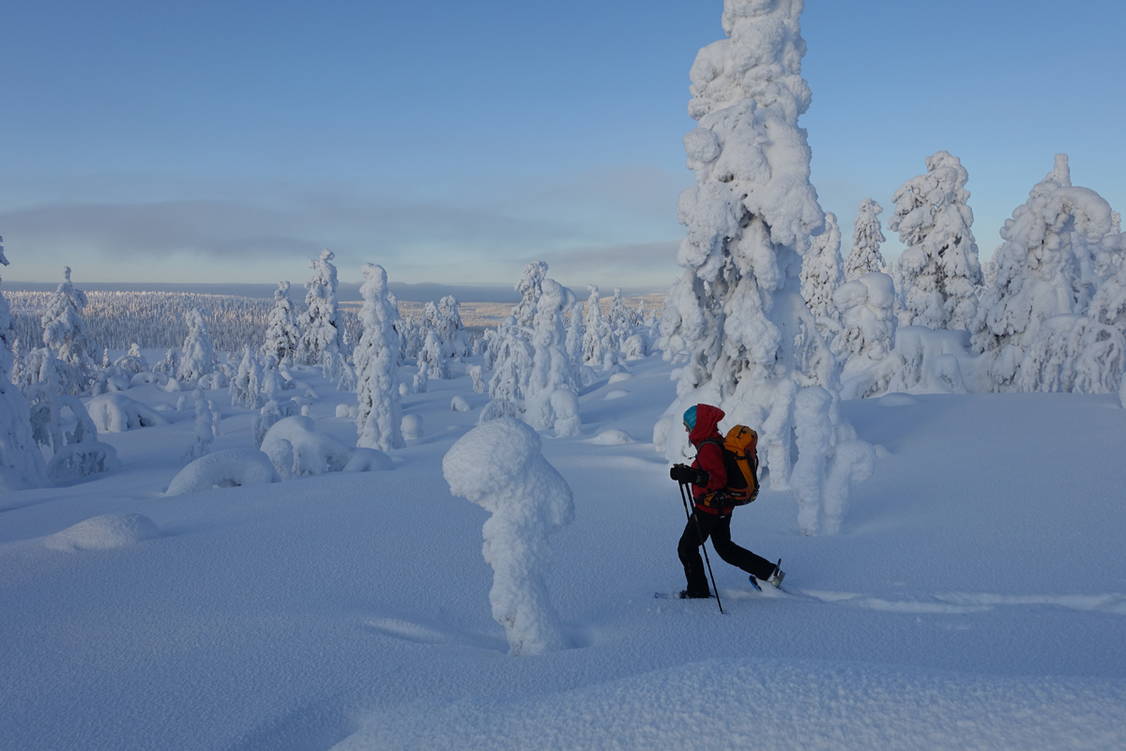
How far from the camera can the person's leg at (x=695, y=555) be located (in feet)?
16.6

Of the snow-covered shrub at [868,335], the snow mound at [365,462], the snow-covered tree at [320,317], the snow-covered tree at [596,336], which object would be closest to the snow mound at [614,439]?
the snow mound at [365,462]

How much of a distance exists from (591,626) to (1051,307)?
18158 mm

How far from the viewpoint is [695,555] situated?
509cm

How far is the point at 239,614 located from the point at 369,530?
2731 millimetres

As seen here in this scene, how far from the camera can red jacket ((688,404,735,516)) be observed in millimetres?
4941

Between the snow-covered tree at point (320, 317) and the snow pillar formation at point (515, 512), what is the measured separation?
5065 centimetres

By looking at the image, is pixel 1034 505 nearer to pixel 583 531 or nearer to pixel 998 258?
pixel 583 531

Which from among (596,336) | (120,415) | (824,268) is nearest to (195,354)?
(120,415)

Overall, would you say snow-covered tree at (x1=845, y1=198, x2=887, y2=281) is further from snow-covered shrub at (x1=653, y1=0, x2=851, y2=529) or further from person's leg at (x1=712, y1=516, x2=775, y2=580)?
person's leg at (x1=712, y1=516, x2=775, y2=580)

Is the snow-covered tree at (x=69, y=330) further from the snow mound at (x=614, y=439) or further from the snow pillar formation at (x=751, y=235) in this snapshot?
the snow pillar formation at (x=751, y=235)

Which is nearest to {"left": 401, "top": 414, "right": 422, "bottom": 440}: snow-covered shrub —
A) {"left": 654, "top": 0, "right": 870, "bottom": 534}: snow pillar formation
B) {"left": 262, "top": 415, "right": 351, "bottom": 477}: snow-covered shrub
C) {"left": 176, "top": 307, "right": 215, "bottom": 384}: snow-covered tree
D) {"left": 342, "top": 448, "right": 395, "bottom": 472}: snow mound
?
{"left": 262, "top": 415, "right": 351, "bottom": 477}: snow-covered shrub

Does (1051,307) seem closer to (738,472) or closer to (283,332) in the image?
(738,472)

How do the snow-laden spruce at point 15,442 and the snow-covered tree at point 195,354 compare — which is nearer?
the snow-laden spruce at point 15,442

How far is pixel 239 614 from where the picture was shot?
15.5 feet
